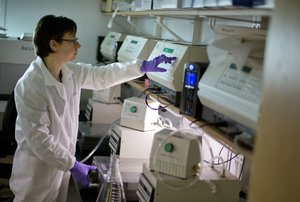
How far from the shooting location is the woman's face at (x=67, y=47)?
7.40ft

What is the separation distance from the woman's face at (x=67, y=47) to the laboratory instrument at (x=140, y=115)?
18.8 inches

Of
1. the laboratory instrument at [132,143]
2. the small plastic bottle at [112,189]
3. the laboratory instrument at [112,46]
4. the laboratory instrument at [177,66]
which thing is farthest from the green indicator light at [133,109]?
the laboratory instrument at [112,46]

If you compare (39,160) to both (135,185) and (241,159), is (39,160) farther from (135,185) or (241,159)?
(241,159)

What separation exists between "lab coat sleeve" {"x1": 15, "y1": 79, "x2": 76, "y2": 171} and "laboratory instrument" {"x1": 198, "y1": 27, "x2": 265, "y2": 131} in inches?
37.0

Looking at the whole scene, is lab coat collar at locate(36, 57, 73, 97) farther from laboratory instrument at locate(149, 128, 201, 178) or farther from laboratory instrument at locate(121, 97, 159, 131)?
laboratory instrument at locate(149, 128, 201, 178)

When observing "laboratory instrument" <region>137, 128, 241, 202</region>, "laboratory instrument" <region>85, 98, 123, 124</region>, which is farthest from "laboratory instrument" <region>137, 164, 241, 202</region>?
"laboratory instrument" <region>85, 98, 123, 124</region>

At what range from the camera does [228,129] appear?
4.62ft

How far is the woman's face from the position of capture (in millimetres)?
2256

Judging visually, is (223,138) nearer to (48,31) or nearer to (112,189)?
(112,189)

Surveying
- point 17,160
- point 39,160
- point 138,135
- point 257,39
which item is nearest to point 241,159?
point 138,135

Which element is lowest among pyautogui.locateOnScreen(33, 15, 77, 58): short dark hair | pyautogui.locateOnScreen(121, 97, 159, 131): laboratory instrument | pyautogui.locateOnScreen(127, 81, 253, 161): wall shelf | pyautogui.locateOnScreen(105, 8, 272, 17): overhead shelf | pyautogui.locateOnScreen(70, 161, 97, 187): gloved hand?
pyautogui.locateOnScreen(70, 161, 97, 187): gloved hand

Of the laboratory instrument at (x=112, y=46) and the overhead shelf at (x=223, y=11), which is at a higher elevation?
the overhead shelf at (x=223, y=11)

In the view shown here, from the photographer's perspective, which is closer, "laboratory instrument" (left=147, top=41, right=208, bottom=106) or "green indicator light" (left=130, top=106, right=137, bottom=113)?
"laboratory instrument" (left=147, top=41, right=208, bottom=106)

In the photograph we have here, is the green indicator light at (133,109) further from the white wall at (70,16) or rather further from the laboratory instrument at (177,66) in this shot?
the white wall at (70,16)
